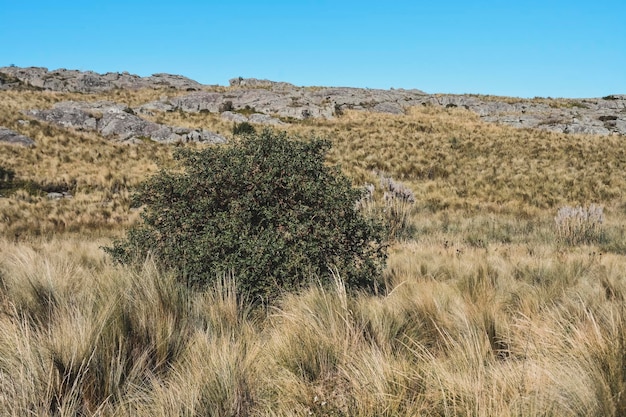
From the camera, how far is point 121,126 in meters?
28.3

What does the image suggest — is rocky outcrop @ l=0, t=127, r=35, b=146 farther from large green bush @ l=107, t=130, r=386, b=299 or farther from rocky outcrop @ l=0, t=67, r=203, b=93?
rocky outcrop @ l=0, t=67, r=203, b=93

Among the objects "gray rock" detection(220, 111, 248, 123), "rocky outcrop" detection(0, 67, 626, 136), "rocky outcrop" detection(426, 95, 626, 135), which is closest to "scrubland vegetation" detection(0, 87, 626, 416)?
"rocky outcrop" detection(0, 67, 626, 136)

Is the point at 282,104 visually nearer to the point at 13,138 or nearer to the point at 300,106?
the point at 300,106

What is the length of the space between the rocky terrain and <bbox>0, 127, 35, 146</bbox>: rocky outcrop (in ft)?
0.57

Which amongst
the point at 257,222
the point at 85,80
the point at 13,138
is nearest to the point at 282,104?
the point at 13,138

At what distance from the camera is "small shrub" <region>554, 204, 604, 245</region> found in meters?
10.6

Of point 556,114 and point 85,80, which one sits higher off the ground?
point 85,80

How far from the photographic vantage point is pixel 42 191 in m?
16.3

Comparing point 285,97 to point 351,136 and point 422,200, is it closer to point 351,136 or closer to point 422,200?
point 351,136

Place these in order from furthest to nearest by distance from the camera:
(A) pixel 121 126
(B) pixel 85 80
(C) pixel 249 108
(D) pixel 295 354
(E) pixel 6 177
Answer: (B) pixel 85 80
(C) pixel 249 108
(A) pixel 121 126
(E) pixel 6 177
(D) pixel 295 354

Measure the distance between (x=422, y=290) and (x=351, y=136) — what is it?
29.7 m

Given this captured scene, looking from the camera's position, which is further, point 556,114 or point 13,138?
point 556,114

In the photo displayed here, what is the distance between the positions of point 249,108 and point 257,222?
40.0m

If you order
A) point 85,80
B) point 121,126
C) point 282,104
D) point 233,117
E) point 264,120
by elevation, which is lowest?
point 121,126
